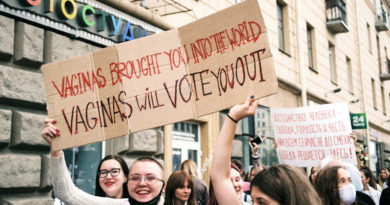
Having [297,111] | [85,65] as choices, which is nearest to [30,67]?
[85,65]

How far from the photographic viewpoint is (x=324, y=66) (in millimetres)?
14352

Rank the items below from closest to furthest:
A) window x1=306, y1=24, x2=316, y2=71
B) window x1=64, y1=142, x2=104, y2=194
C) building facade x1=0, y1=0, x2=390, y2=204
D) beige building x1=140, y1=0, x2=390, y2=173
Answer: building facade x1=0, y1=0, x2=390, y2=204 < window x1=64, y1=142, x2=104, y2=194 < beige building x1=140, y1=0, x2=390, y2=173 < window x1=306, y1=24, x2=316, y2=71

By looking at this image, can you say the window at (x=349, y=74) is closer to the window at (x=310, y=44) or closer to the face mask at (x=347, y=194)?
the window at (x=310, y=44)

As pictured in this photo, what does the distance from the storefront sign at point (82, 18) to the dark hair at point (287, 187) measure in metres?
3.78

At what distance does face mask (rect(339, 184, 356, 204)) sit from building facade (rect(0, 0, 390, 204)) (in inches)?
129

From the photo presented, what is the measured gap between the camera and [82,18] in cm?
550

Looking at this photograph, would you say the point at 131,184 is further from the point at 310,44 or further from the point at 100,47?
the point at 310,44

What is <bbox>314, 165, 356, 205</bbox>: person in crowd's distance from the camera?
3.21 meters

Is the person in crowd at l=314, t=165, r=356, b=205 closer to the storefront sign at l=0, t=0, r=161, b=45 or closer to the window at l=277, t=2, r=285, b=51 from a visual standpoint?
the storefront sign at l=0, t=0, r=161, b=45

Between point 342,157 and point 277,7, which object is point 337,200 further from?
point 277,7

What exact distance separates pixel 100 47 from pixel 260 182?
174 inches

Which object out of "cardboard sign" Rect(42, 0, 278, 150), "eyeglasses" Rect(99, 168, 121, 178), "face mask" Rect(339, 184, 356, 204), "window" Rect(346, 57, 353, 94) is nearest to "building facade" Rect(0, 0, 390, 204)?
"eyeglasses" Rect(99, 168, 121, 178)

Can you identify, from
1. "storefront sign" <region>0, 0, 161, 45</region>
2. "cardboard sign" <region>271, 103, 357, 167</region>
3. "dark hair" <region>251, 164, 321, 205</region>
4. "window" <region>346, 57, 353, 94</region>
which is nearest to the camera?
"dark hair" <region>251, 164, 321, 205</region>

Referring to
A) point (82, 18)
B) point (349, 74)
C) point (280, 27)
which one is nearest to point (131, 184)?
point (82, 18)
